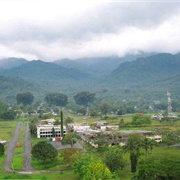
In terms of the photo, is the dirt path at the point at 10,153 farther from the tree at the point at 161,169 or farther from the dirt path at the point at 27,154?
the tree at the point at 161,169

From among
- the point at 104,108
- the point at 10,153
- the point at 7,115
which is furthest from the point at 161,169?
the point at 7,115

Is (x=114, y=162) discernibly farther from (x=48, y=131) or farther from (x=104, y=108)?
(x=104, y=108)

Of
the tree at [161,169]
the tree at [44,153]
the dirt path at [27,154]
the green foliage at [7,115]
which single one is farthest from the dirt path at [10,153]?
the green foliage at [7,115]

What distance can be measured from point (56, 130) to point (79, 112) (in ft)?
238

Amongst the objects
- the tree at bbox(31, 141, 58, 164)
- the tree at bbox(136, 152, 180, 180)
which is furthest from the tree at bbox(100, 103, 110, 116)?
the tree at bbox(136, 152, 180, 180)

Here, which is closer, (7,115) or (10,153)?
(10,153)

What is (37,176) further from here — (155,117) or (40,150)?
(155,117)

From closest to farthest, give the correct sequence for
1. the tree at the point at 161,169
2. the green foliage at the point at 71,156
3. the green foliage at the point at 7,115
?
1. the tree at the point at 161,169
2. the green foliage at the point at 71,156
3. the green foliage at the point at 7,115

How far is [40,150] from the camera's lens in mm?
63281

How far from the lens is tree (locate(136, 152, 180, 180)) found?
139 feet

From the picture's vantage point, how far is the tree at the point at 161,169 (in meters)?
42.2

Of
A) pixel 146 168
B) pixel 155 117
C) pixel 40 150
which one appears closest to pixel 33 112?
→ pixel 155 117

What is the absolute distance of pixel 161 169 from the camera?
42594 mm

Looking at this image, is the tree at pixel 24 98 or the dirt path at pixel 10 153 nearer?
the dirt path at pixel 10 153
